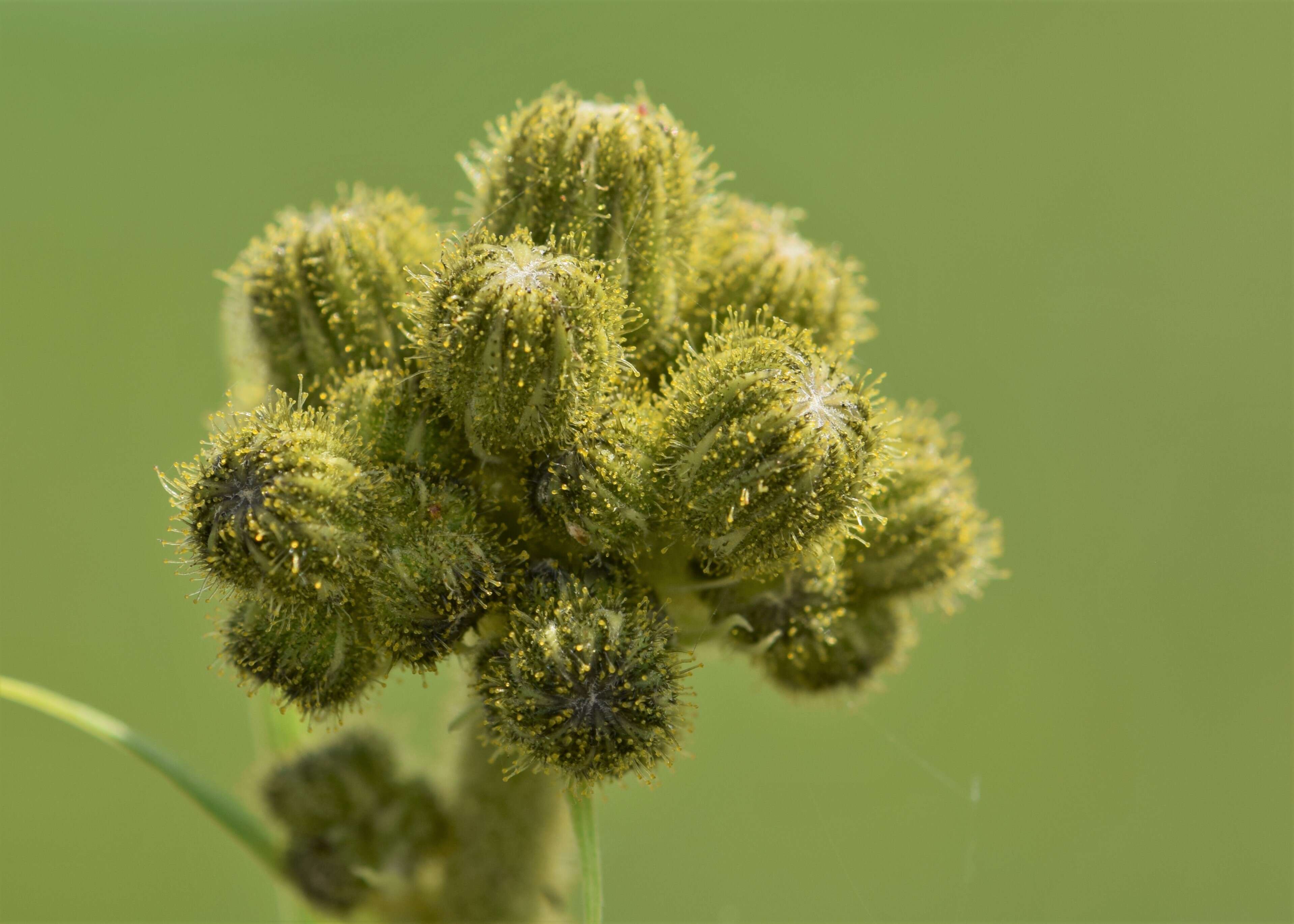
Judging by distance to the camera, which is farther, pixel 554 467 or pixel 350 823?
pixel 350 823

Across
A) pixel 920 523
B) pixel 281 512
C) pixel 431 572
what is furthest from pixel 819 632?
pixel 281 512

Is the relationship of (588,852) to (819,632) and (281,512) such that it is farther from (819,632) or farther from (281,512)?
(281,512)

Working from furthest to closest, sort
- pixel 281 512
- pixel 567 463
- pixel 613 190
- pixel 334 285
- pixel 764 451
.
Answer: pixel 334 285 < pixel 613 190 < pixel 567 463 < pixel 764 451 < pixel 281 512

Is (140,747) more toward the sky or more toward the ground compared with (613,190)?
more toward the ground

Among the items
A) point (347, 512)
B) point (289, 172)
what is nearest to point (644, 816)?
point (347, 512)

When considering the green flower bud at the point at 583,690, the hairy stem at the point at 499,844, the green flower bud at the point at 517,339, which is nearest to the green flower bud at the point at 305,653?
the green flower bud at the point at 583,690

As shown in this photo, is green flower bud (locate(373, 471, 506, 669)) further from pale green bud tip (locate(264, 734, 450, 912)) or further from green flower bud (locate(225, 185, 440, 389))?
pale green bud tip (locate(264, 734, 450, 912))

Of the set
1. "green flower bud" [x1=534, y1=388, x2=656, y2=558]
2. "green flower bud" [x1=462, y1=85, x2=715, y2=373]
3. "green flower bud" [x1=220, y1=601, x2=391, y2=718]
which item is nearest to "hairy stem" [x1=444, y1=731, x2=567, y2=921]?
"green flower bud" [x1=220, y1=601, x2=391, y2=718]
